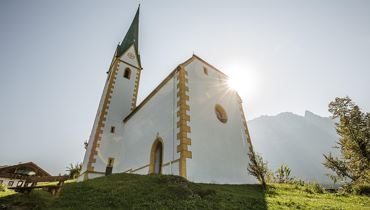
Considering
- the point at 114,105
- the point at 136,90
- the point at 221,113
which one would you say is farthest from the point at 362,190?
the point at 136,90

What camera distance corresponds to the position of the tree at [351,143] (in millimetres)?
12258

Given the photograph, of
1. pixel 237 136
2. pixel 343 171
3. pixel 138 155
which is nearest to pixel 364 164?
pixel 343 171

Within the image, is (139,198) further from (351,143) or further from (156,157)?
(351,143)

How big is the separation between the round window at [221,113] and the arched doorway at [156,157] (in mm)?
4105

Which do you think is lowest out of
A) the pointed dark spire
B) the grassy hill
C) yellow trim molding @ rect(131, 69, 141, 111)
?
the grassy hill

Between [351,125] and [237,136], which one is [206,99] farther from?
[351,125]

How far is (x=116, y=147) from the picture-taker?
1543 cm

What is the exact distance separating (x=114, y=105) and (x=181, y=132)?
1127 centimetres

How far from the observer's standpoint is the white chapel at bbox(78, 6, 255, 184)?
8703mm

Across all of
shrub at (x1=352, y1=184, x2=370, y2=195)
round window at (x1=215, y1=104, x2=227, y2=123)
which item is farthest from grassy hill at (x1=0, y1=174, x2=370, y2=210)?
shrub at (x1=352, y1=184, x2=370, y2=195)

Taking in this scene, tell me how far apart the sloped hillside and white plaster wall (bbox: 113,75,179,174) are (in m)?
137

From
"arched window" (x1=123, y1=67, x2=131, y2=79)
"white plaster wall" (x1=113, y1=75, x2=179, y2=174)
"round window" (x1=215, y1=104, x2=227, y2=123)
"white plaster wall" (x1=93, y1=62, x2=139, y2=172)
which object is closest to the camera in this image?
"white plaster wall" (x1=113, y1=75, x2=179, y2=174)

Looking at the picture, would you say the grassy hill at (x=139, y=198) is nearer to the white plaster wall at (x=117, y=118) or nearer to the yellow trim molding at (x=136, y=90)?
the white plaster wall at (x=117, y=118)

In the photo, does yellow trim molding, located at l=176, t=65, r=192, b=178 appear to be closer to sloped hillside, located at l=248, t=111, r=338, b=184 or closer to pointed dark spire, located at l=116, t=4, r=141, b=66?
pointed dark spire, located at l=116, t=4, r=141, b=66
